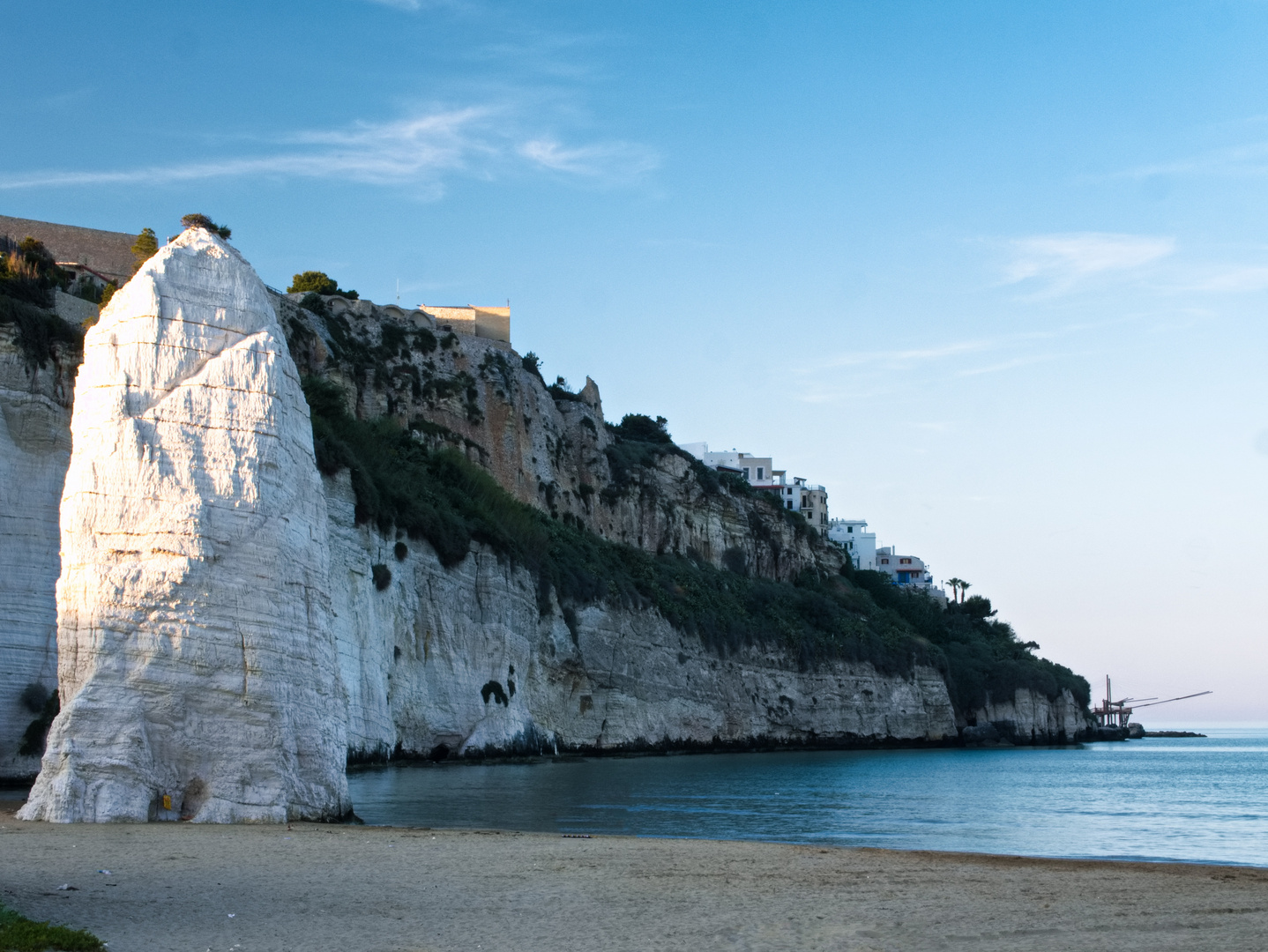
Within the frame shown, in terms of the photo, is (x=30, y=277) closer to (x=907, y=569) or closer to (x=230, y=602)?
(x=230, y=602)

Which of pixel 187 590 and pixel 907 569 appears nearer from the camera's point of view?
pixel 187 590

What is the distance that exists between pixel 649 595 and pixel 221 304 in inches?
1881

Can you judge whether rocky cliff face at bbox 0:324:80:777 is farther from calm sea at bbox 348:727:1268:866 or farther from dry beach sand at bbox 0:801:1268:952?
dry beach sand at bbox 0:801:1268:952

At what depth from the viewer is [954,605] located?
368ft

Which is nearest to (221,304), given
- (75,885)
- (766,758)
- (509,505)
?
(75,885)

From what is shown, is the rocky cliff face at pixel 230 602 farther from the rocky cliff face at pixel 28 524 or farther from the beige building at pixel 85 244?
the beige building at pixel 85 244

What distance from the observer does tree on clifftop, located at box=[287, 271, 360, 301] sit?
224 ft

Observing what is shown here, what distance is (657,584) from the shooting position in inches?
2675

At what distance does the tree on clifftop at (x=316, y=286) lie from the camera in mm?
68125

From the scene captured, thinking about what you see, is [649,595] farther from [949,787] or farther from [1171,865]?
[1171,865]

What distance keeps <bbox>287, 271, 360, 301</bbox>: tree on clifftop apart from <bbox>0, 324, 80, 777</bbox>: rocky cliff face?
130ft

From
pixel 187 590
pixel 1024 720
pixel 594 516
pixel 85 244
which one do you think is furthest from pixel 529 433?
pixel 187 590

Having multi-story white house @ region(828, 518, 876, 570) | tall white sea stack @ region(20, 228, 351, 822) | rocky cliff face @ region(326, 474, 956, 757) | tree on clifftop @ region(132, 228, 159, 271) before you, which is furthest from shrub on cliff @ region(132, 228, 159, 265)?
multi-story white house @ region(828, 518, 876, 570)

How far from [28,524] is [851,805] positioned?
67.8 feet
